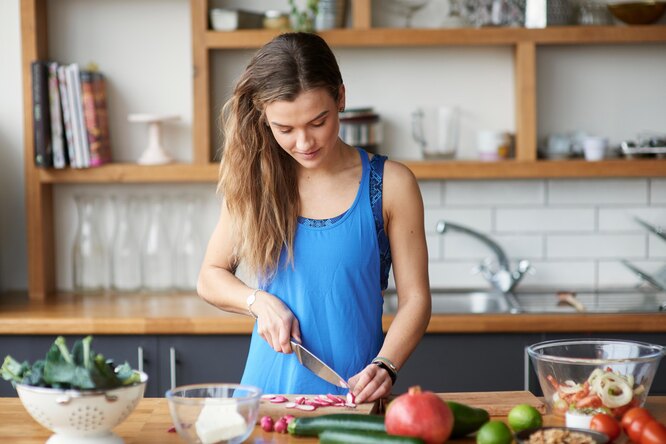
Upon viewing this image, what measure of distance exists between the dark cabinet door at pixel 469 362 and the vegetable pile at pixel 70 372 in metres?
1.85

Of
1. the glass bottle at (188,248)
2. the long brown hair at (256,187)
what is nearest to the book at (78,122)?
the glass bottle at (188,248)

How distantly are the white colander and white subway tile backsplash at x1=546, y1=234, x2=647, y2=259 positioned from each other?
267cm

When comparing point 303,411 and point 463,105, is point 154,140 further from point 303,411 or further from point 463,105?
point 303,411

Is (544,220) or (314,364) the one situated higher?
(544,220)

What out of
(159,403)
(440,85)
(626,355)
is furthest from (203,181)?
(626,355)

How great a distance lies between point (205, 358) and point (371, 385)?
5.09 feet

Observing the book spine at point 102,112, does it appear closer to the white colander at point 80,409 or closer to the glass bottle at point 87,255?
the glass bottle at point 87,255

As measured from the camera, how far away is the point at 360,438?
1773 millimetres

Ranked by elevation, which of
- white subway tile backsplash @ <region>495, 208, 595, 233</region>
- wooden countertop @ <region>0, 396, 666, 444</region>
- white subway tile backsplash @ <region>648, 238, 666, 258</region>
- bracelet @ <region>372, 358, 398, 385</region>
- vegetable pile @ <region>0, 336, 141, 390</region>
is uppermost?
white subway tile backsplash @ <region>495, 208, 595, 233</region>

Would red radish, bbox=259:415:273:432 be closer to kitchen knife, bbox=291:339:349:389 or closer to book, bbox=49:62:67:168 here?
kitchen knife, bbox=291:339:349:389

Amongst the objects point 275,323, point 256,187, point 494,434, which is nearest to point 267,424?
point 275,323

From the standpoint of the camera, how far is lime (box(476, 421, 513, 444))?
5.76 ft

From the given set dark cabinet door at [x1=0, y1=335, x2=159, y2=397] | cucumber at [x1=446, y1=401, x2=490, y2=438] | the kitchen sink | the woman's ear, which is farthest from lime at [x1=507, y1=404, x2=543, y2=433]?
dark cabinet door at [x1=0, y1=335, x2=159, y2=397]

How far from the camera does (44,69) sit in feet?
12.8
